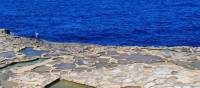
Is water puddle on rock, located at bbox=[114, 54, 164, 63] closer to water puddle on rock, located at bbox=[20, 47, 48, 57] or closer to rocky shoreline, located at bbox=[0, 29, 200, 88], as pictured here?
rocky shoreline, located at bbox=[0, 29, 200, 88]

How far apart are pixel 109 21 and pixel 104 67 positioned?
1483 inches

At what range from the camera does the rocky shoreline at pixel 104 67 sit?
758 inches

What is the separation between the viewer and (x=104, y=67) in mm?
21594

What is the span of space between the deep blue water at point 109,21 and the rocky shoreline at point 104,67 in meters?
19.3

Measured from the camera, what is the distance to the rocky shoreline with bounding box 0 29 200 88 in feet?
63.2

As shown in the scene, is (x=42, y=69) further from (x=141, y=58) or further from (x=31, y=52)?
(x=141, y=58)

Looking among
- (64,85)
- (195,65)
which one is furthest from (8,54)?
(195,65)

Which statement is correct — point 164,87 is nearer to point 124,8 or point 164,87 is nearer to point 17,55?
point 17,55

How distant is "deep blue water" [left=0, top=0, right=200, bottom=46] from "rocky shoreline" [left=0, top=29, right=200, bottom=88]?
19.3m

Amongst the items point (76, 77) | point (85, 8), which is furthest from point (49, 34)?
point (76, 77)

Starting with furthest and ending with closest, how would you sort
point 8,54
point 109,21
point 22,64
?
point 109,21
point 8,54
point 22,64

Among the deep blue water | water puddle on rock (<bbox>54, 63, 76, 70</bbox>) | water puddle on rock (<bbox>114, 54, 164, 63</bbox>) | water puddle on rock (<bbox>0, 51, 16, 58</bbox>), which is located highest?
the deep blue water

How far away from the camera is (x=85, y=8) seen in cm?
7481

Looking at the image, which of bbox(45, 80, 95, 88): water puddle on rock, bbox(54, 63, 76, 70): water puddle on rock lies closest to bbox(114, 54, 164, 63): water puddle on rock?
bbox(54, 63, 76, 70): water puddle on rock
